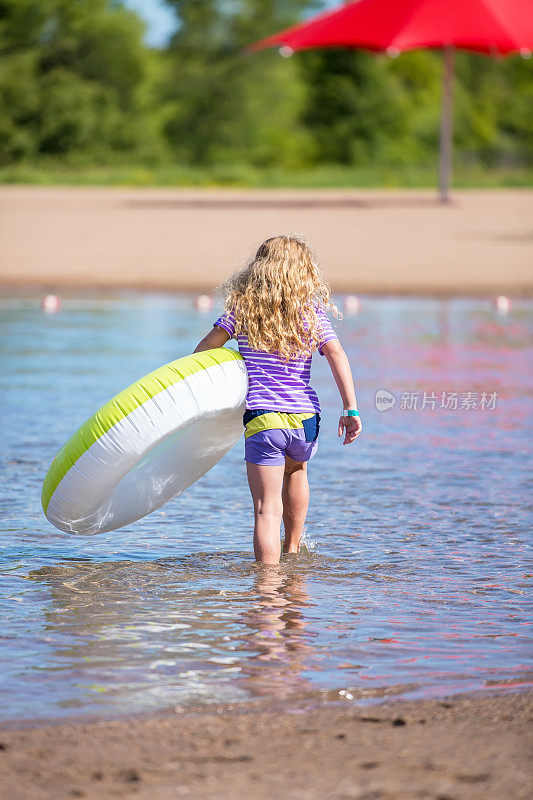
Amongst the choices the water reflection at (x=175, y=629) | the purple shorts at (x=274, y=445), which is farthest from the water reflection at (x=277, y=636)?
the purple shorts at (x=274, y=445)

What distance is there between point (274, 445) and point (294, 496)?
339mm

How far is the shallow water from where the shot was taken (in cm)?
382

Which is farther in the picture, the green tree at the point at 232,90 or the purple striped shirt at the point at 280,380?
the green tree at the point at 232,90

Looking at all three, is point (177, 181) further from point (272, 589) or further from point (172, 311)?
point (272, 589)

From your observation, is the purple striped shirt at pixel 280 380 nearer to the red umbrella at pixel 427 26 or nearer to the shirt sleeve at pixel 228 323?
the shirt sleeve at pixel 228 323

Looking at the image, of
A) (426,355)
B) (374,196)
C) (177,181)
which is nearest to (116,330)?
(426,355)

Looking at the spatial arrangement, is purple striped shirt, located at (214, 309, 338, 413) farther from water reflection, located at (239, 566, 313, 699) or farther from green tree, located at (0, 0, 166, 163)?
green tree, located at (0, 0, 166, 163)

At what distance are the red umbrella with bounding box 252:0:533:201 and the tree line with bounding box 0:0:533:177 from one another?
28.6m

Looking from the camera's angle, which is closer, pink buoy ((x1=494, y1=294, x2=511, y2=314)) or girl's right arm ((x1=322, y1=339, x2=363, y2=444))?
girl's right arm ((x1=322, y1=339, x2=363, y2=444))

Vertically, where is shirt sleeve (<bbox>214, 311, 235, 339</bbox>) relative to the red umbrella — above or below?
below

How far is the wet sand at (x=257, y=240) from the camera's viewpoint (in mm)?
18172

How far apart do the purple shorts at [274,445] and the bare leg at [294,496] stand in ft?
0.52

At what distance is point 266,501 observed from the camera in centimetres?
496

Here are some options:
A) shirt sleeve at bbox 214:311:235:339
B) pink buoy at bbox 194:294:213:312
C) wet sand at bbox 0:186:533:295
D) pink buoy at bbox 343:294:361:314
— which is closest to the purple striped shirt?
shirt sleeve at bbox 214:311:235:339
